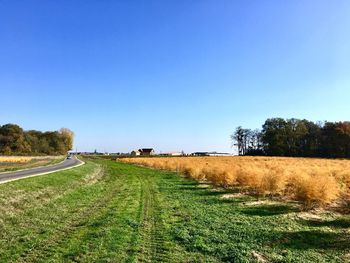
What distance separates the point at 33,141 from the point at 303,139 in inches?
3855

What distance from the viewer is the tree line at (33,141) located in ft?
432

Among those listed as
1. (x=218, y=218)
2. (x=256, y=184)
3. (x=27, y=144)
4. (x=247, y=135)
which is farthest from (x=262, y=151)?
(x=218, y=218)

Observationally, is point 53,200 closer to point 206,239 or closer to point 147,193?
point 147,193

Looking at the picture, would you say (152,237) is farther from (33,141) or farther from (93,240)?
(33,141)

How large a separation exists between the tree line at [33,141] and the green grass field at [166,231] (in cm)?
11692

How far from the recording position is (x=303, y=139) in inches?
4446

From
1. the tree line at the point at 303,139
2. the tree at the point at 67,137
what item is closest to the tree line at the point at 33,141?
the tree at the point at 67,137

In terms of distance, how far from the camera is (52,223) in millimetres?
12023

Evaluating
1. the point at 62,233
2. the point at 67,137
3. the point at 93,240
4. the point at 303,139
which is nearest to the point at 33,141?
the point at 67,137

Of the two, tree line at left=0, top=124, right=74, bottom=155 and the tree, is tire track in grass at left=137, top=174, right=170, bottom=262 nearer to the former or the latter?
tree line at left=0, top=124, right=74, bottom=155

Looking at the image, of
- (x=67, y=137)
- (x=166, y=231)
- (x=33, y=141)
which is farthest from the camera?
(x=67, y=137)

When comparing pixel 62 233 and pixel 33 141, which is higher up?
pixel 33 141

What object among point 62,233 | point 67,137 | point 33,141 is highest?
point 67,137

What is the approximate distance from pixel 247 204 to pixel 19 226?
8.53 m
